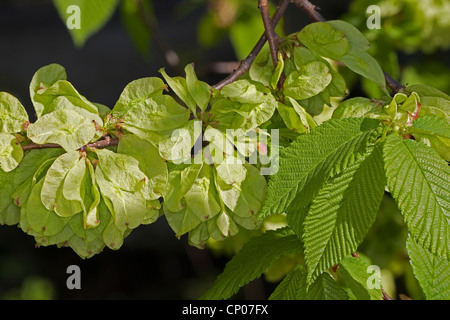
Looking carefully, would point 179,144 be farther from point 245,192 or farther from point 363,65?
point 363,65

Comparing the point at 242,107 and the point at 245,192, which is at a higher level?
the point at 242,107

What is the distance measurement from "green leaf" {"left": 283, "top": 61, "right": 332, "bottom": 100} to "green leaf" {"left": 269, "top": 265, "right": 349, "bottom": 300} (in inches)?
10.3

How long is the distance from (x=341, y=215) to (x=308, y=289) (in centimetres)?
18

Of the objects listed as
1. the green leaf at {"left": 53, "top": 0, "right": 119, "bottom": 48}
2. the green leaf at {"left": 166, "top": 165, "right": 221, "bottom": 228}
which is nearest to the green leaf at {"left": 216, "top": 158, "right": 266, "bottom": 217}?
the green leaf at {"left": 166, "top": 165, "right": 221, "bottom": 228}

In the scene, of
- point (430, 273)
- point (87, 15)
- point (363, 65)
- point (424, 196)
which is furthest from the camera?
point (87, 15)

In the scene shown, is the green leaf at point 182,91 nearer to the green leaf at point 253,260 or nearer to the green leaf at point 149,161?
the green leaf at point 149,161

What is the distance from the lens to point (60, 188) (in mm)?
681

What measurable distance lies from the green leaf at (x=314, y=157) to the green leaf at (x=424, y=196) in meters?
0.04

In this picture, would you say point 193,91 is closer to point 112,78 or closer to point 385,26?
point 385,26

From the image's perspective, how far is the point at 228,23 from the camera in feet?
5.66

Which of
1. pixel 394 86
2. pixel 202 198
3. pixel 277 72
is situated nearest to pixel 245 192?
pixel 202 198

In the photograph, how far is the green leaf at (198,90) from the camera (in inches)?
27.4

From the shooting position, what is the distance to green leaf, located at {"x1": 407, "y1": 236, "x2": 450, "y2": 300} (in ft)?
2.74

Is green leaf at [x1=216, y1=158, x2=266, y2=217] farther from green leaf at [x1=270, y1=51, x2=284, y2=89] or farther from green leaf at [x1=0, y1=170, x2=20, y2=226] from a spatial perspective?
green leaf at [x1=0, y1=170, x2=20, y2=226]
